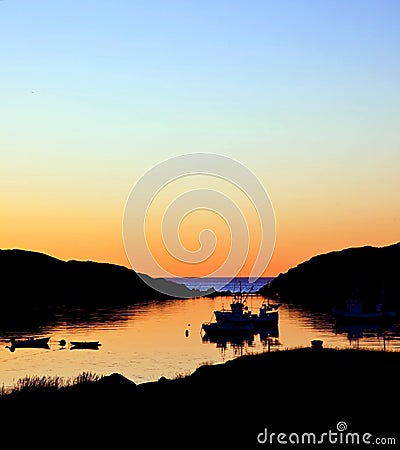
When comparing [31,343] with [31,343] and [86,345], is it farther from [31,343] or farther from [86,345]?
[86,345]

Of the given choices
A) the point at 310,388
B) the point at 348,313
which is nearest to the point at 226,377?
the point at 310,388

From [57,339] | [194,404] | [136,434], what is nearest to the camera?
[136,434]

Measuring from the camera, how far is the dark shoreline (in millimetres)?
26047

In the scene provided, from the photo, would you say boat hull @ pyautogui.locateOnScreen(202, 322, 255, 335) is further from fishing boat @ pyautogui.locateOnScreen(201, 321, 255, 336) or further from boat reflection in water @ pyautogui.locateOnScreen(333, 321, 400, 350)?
boat reflection in water @ pyautogui.locateOnScreen(333, 321, 400, 350)

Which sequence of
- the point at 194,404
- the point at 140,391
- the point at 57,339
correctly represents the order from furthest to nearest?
the point at 57,339
the point at 140,391
the point at 194,404

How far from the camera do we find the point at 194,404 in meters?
30.2

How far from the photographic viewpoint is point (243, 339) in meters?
110

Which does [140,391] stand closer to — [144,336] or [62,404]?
[62,404]

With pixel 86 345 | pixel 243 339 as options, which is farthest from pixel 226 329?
pixel 86 345

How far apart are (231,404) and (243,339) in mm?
81215

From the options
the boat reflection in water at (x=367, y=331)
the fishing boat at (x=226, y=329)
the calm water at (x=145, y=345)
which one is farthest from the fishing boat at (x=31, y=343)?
the boat reflection in water at (x=367, y=331)

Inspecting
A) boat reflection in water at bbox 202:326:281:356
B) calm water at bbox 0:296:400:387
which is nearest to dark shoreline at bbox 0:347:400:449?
calm water at bbox 0:296:400:387

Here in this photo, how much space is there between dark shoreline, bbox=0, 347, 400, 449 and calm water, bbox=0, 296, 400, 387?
28079 millimetres

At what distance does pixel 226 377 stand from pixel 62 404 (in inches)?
345
